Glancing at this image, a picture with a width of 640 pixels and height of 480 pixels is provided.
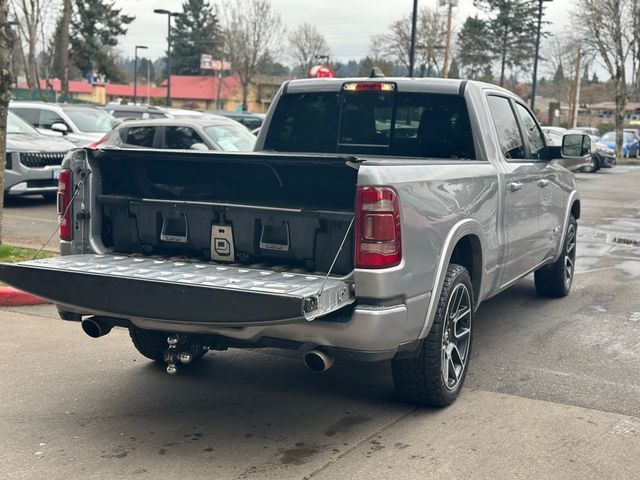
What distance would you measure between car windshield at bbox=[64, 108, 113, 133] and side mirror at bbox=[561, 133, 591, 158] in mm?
12622

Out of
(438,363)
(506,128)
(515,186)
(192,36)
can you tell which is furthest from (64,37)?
(192,36)

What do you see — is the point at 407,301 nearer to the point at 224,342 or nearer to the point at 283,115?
the point at 224,342

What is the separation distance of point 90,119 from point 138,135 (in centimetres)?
501

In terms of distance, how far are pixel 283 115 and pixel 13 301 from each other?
305 centimetres

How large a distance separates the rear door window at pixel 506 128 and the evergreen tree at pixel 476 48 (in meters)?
65.6

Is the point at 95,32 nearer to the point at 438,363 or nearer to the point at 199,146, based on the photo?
the point at 199,146

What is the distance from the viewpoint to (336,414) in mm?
5039

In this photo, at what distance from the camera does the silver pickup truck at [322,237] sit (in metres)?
4.28

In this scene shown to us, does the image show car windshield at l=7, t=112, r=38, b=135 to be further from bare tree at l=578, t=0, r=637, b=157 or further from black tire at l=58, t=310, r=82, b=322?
bare tree at l=578, t=0, r=637, b=157

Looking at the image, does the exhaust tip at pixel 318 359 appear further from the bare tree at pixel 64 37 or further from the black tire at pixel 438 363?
the bare tree at pixel 64 37

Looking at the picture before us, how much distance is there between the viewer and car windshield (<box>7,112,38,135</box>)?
599 inches

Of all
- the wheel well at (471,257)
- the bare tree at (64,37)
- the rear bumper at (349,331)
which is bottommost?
the rear bumper at (349,331)

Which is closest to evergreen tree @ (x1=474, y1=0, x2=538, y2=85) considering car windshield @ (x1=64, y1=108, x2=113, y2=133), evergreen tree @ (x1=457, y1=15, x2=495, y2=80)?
evergreen tree @ (x1=457, y1=15, x2=495, y2=80)

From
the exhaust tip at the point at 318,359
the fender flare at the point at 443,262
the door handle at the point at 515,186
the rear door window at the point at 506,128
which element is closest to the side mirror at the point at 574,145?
the rear door window at the point at 506,128
